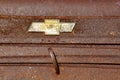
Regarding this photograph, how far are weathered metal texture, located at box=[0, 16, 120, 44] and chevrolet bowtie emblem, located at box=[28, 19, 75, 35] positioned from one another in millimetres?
24

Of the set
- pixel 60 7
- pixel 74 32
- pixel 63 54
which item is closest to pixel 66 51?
pixel 63 54

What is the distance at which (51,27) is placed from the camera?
173 cm

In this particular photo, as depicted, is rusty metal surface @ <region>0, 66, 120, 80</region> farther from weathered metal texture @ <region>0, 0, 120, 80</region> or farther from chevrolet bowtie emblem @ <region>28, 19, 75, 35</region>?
chevrolet bowtie emblem @ <region>28, 19, 75, 35</region>

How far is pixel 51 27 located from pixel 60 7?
0.50 ft

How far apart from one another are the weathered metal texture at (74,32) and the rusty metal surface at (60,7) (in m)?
0.03

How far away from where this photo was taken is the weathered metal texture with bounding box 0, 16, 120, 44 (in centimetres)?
167

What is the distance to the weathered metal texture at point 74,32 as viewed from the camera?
1671 mm

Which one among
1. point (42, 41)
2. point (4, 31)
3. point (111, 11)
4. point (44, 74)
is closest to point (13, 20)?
point (4, 31)

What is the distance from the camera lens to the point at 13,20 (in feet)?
5.93

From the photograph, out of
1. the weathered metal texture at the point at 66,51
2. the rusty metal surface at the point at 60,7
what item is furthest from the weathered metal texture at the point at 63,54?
the rusty metal surface at the point at 60,7

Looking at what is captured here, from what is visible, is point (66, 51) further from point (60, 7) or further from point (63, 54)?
point (60, 7)

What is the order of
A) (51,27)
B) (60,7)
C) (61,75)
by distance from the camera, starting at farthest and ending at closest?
(60,7) → (51,27) → (61,75)

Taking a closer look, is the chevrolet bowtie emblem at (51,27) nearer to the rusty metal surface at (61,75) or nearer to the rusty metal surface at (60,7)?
the rusty metal surface at (60,7)

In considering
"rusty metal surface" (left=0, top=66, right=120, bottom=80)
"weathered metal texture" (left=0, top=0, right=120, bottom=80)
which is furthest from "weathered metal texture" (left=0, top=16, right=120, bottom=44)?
"rusty metal surface" (left=0, top=66, right=120, bottom=80)
